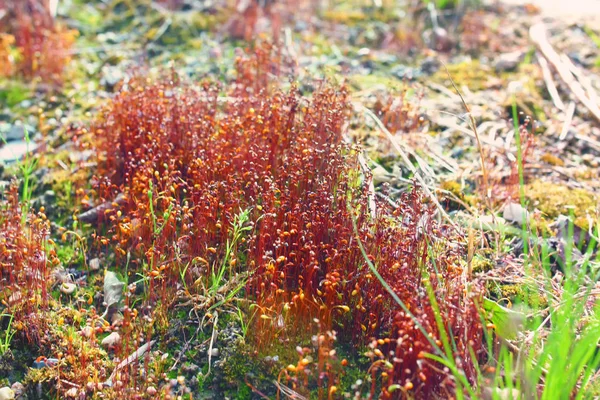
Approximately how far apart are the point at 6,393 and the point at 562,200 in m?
3.75

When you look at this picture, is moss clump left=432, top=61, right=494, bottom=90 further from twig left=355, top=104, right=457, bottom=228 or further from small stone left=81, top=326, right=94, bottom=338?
small stone left=81, top=326, right=94, bottom=338

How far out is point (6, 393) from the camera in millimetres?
3139

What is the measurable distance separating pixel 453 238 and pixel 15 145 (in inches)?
149

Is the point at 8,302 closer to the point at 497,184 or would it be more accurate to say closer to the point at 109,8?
the point at 497,184

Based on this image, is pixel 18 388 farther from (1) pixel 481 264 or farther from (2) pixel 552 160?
(2) pixel 552 160

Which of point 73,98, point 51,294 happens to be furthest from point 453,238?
point 73,98

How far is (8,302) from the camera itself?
359 centimetres

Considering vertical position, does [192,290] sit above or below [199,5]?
below

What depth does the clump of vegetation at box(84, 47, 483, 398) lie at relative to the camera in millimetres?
2996

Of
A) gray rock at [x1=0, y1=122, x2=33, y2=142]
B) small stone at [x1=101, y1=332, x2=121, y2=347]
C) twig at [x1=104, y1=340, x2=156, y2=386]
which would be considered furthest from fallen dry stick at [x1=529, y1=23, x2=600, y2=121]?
gray rock at [x1=0, y1=122, x2=33, y2=142]

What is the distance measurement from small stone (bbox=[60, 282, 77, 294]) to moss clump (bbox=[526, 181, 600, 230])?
310cm

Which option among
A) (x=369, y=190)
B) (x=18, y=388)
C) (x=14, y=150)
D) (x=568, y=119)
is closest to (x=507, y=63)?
(x=568, y=119)

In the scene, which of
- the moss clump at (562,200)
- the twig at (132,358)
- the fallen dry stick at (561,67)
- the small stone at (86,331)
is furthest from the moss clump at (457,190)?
the small stone at (86,331)

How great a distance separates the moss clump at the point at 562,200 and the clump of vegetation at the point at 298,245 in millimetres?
1107
